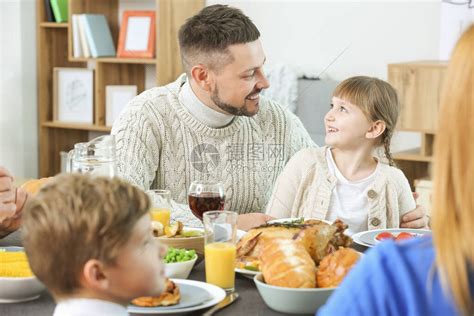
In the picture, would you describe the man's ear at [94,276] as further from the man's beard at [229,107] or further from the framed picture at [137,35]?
the framed picture at [137,35]

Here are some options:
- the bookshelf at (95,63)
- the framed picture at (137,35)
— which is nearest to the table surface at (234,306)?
the bookshelf at (95,63)

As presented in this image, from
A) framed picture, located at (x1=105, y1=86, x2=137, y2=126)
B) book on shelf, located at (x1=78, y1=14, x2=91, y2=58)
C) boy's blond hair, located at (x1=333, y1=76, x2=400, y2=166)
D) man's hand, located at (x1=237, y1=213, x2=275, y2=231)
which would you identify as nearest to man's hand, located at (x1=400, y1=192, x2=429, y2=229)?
boy's blond hair, located at (x1=333, y1=76, x2=400, y2=166)

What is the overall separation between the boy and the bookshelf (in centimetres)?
392

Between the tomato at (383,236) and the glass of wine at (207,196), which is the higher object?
the glass of wine at (207,196)

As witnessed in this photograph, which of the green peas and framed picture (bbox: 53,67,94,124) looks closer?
the green peas

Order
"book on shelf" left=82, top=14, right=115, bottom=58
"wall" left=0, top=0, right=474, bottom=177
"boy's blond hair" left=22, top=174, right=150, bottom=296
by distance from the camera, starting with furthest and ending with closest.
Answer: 1. "book on shelf" left=82, top=14, right=115, bottom=58
2. "wall" left=0, top=0, right=474, bottom=177
3. "boy's blond hair" left=22, top=174, right=150, bottom=296

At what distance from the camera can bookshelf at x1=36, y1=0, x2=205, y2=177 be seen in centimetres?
525

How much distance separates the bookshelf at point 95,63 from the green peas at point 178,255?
3432 millimetres

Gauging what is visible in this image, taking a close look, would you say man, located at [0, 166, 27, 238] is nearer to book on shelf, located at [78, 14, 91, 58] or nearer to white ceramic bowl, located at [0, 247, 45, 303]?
white ceramic bowl, located at [0, 247, 45, 303]

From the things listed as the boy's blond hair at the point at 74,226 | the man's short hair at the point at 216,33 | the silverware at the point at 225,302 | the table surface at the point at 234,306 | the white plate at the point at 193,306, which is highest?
the man's short hair at the point at 216,33

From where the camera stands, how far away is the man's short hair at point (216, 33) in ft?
9.86

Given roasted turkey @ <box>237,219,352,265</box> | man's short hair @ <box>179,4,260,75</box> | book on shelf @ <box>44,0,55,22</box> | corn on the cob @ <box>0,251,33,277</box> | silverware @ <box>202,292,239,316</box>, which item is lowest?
silverware @ <box>202,292,239,316</box>

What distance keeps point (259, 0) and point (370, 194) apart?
2737 mm

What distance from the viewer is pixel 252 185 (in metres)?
3.02
